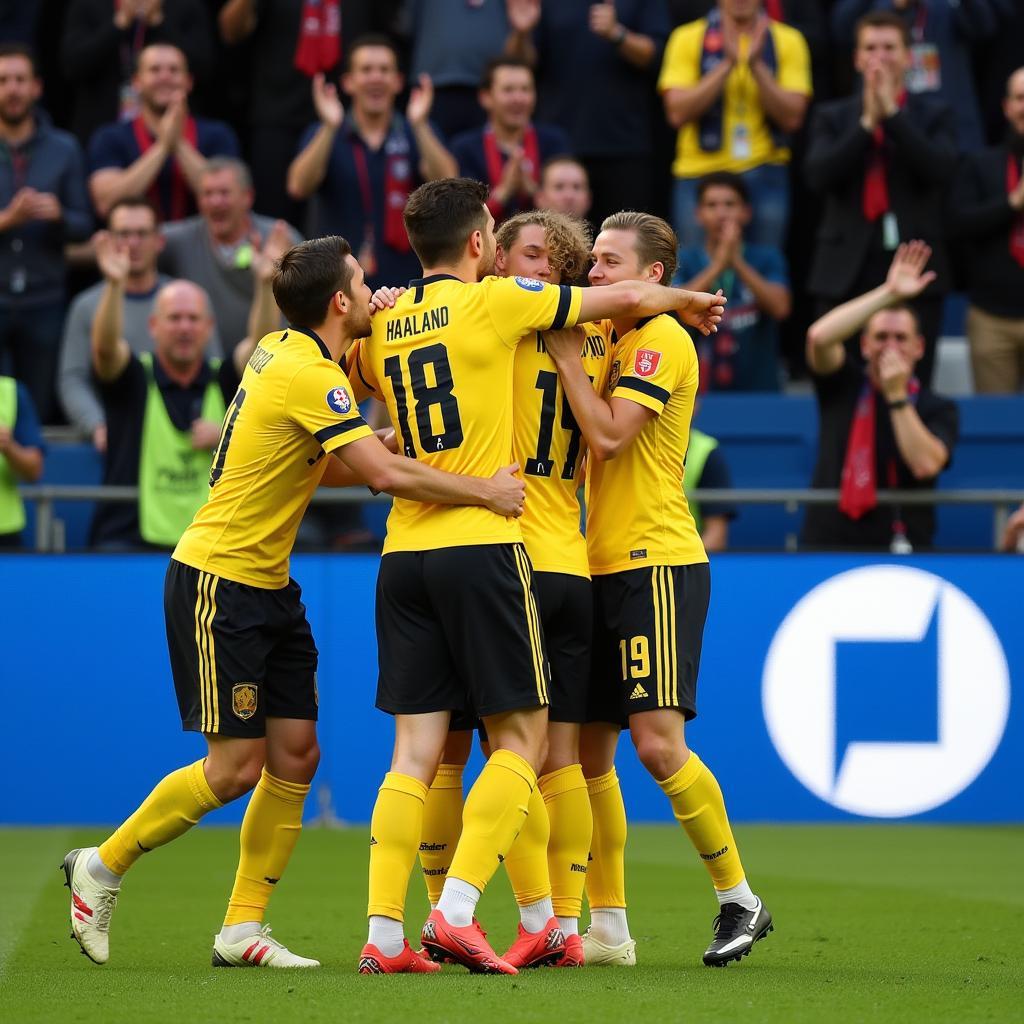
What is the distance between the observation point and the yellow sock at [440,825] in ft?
20.0

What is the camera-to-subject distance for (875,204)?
1135cm

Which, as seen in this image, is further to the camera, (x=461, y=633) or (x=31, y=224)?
(x=31, y=224)

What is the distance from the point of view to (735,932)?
5.84 meters

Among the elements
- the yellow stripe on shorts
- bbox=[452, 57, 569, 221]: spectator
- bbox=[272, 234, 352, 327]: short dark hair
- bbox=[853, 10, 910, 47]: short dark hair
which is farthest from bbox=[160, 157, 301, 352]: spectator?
the yellow stripe on shorts

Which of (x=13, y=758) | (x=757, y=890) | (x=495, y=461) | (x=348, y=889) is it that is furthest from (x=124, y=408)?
(x=495, y=461)

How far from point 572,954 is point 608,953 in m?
0.15

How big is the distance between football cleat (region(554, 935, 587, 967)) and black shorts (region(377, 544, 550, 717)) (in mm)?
807

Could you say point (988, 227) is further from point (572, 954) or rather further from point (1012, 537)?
point (572, 954)

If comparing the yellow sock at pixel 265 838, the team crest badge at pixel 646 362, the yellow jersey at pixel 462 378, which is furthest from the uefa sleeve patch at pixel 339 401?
the yellow sock at pixel 265 838

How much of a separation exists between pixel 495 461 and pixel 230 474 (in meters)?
0.81

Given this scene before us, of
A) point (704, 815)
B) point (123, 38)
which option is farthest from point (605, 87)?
point (704, 815)

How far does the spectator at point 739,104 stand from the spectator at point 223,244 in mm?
2592

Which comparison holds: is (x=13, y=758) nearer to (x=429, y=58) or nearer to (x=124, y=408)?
(x=124, y=408)

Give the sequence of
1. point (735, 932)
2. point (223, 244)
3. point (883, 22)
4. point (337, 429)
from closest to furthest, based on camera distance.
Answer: point (337, 429) → point (735, 932) → point (883, 22) → point (223, 244)
